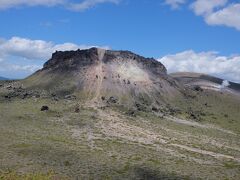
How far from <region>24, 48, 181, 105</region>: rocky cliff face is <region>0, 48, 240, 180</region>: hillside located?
1.41 feet

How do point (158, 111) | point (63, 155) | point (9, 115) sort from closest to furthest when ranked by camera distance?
A: 1. point (63, 155)
2. point (9, 115)
3. point (158, 111)

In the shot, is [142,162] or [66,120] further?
[66,120]

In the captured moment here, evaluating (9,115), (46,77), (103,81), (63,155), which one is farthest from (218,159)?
(46,77)

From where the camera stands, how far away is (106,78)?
17112 cm

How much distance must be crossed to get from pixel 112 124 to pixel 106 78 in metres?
50.9

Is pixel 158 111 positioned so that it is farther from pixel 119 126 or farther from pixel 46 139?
pixel 46 139

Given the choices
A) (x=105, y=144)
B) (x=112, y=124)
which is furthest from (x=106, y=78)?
(x=105, y=144)

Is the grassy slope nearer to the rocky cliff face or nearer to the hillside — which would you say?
the hillside

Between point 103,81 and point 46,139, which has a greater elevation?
point 103,81

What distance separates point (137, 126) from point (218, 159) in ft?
123

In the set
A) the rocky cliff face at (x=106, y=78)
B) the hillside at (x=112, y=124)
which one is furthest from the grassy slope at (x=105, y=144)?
the rocky cliff face at (x=106, y=78)

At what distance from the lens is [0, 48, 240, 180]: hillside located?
244 ft

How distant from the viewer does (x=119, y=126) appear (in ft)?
396

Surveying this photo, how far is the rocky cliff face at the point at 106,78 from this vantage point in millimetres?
163750
